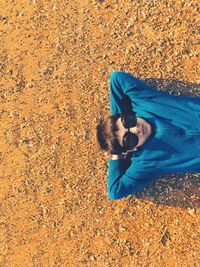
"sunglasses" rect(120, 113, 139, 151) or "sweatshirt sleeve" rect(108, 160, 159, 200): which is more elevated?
"sunglasses" rect(120, 113, 139, 151)

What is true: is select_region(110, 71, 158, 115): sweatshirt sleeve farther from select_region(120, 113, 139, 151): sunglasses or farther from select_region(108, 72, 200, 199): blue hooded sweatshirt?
select_region(120, 113, 139, 151): sunglasses

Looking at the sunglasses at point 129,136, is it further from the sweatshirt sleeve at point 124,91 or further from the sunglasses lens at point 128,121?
the sweatshirt sleeve at point 124,91

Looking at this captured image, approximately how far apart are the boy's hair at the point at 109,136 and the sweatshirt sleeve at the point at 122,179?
12.9 inches

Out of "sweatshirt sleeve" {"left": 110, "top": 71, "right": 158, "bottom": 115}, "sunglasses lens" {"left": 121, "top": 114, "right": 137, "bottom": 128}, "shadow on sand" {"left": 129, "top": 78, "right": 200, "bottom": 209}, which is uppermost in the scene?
"sweatshirt sleeve" {"left": 110, "top": 71, "right": 158, "bottom": 115}

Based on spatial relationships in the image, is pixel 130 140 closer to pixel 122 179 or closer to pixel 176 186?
pixel 122 179

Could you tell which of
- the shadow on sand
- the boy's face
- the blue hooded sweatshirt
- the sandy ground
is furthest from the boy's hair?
the shadow on sand

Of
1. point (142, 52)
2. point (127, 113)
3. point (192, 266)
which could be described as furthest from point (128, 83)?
point (192, 266)

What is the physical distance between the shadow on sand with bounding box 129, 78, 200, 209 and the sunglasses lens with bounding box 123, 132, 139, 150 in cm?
91

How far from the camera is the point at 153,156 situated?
3504 millimetres

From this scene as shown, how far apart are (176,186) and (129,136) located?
1098 millimetres

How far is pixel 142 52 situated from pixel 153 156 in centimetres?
122

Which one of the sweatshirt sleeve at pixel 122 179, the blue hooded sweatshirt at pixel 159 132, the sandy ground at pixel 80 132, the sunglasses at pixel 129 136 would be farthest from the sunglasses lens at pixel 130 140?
the sandy ground at pixel 80 132

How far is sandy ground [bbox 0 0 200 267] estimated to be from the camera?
4.10 metres

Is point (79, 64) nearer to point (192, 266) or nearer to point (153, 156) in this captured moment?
point (153, 156)
